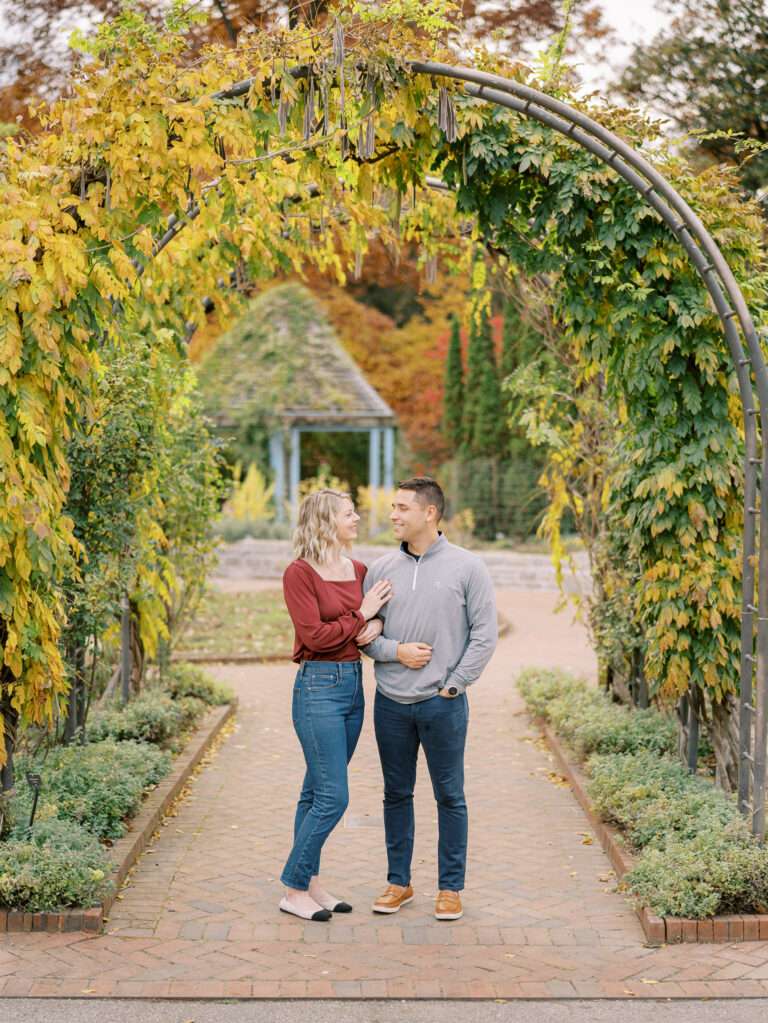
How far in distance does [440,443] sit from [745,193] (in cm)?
2513

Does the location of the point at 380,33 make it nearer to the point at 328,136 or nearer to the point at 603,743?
the point at 328,136

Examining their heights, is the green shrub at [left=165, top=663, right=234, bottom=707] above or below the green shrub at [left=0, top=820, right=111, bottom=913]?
below

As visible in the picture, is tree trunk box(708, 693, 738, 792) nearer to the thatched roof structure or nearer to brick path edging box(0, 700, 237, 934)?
brick path edging box(0, 700, 237, 934)

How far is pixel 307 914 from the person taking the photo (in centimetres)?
529

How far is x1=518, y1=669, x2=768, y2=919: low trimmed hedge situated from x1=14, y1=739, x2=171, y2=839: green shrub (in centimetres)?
253

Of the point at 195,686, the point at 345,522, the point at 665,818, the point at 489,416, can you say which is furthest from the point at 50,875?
the point at 489,416

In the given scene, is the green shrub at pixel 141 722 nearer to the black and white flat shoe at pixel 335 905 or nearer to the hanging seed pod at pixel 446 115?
the black and white flat shoe at pixel 335 905

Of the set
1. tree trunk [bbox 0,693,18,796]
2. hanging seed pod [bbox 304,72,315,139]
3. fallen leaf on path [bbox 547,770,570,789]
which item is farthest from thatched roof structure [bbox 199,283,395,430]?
tree trunk [bbox 0,693,18,796]

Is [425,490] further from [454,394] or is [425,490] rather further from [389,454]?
[454,394]

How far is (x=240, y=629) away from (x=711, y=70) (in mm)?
9659

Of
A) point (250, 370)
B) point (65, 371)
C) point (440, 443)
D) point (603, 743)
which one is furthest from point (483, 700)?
point (440, 443)

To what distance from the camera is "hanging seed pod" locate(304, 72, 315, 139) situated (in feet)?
19.1

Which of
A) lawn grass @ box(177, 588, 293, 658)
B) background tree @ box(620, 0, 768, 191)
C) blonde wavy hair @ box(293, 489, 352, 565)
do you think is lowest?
lawn grass @ box(177, 588, 293, 658)

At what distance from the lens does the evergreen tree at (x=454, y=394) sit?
2888 cm
